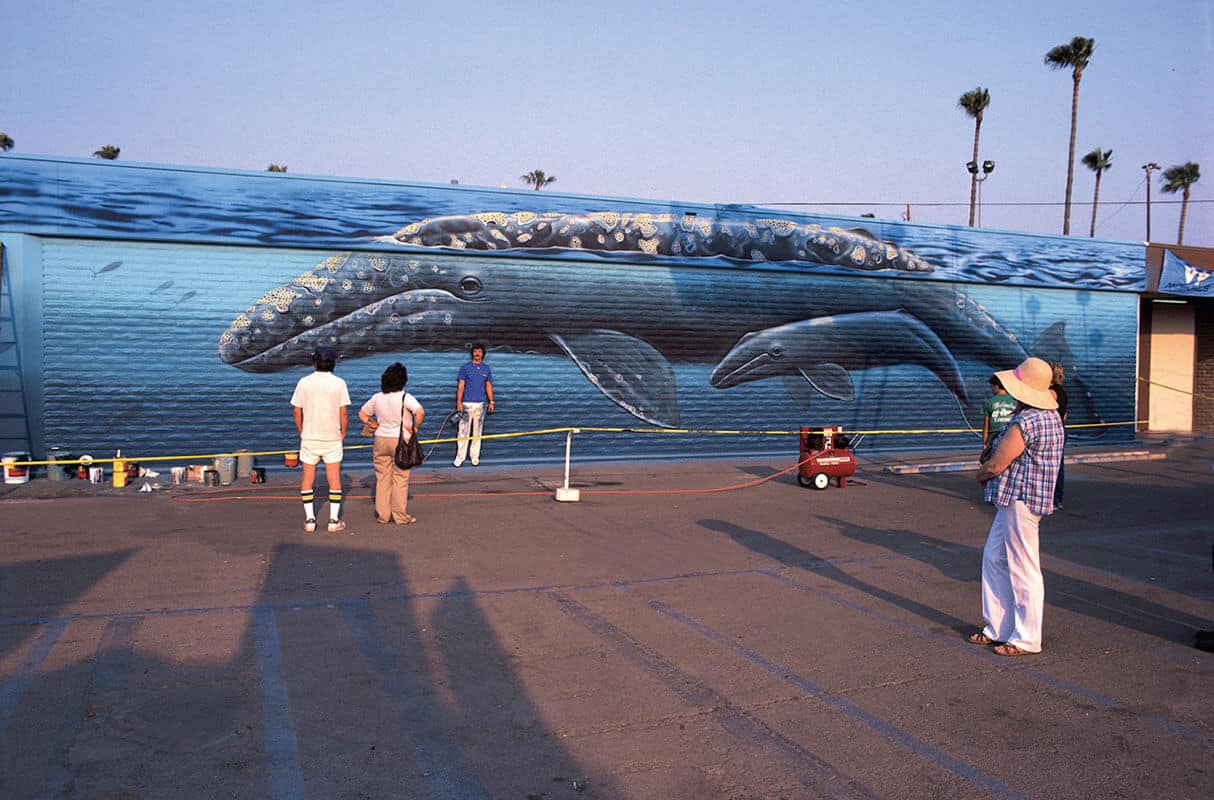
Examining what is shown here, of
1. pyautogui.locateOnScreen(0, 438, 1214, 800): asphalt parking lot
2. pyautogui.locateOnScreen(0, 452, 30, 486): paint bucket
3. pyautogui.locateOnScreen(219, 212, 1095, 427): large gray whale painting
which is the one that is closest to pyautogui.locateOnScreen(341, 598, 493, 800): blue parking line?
pyautogui.locateOnScreen(0, 438, 1214, 800): asphalt parking lot

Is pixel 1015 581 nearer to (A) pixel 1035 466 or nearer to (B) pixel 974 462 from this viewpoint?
(A) pixel 1035 466

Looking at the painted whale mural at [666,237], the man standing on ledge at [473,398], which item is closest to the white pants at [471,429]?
the man standing on ledge at [473,398]

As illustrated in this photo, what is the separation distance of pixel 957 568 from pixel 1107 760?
4.34 m

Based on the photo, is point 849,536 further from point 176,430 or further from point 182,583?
point 176,430

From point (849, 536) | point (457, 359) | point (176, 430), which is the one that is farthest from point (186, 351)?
point (849, 536)

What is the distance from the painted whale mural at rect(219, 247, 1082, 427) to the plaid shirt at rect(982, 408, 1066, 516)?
1109 cm

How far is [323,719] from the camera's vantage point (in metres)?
5.10

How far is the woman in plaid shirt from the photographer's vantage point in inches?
245

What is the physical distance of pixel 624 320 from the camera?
17312mm

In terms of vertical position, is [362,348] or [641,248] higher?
[641,248]

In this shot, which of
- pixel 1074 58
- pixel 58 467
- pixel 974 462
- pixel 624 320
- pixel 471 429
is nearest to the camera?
pixel 58 467

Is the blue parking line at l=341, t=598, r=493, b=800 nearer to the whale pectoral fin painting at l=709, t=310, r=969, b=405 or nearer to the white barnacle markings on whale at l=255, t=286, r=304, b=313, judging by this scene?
the white barnacle markings on whale at l=255, t=286, r=304, b=313

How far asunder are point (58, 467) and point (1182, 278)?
2352 centimetres

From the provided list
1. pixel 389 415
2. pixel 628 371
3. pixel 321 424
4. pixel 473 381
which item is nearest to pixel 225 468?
pixel 473 381
